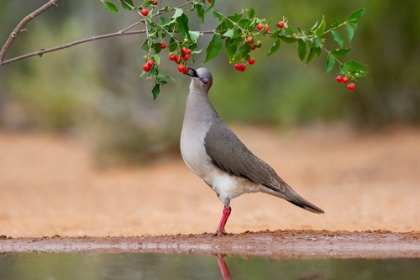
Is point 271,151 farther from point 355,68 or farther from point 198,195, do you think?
point 355,68

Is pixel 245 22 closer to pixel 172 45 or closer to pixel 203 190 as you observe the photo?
pixel 172 45

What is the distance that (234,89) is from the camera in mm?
24375

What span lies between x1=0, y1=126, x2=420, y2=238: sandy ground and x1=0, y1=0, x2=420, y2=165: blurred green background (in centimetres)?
60

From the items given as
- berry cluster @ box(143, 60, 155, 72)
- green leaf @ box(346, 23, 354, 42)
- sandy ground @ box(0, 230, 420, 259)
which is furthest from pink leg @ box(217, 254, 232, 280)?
green leaf @ box(346, 23, 354, 42)

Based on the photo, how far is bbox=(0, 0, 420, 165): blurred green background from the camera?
57.1ft

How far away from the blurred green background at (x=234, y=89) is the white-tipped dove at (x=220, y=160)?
9.88 metres

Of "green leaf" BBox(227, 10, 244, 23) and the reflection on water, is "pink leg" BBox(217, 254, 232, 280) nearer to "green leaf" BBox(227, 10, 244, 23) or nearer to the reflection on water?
the reflection on water

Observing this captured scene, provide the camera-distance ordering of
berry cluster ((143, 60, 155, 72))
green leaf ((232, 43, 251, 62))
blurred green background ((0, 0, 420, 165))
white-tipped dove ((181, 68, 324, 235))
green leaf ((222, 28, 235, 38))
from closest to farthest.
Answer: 1. berry cluster ((143, 60, 155, 72))
2. green leaf ((222, 28, 235, 38))
3. green leaf ((232, 43, 251, 62))
4. white-tipped dove ((181, 68, 324, 235))
5. blurred green background ((0, 0, 420, 165))

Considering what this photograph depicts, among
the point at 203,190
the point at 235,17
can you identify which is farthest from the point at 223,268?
the point at 203,190

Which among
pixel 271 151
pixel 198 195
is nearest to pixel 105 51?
pixel 271 151

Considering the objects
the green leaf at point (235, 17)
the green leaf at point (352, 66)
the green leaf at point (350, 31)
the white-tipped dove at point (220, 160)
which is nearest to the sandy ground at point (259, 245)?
the white-tipped dove at point (220, 160)

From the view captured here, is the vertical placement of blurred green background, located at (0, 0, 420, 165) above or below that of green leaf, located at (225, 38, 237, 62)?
below

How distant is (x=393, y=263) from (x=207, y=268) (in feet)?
4.70

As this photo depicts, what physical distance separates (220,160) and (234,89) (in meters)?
17.8
